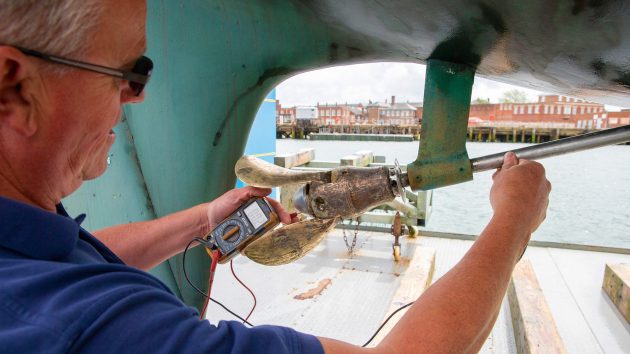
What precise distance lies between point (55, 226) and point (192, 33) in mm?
Answer: 768

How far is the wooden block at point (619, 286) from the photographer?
2.57m

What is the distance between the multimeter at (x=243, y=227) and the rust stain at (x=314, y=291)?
1.98 meters

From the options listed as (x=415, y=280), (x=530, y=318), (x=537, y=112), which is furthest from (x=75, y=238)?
(x=537, y=112)

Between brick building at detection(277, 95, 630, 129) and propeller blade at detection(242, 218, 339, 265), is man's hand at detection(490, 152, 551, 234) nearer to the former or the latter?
propeller blade at detection(242, 218, 339, 265)

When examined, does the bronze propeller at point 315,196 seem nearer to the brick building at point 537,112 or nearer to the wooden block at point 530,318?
the wooden block at point 530,318

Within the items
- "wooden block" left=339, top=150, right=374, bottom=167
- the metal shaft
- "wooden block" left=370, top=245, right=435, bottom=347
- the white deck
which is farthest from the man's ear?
"wooden block" left=339, top=150, right=374, bottom=167

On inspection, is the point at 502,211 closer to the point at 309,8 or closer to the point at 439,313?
the point at 439,313

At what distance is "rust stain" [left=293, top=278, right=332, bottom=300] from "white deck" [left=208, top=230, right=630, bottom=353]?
0.13ft

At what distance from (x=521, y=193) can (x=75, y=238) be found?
0.69 meters

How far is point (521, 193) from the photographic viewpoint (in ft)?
2.55

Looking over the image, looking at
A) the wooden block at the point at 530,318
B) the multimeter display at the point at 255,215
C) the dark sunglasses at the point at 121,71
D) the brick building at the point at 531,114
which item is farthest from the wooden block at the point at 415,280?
the brick building at the point at 531,114

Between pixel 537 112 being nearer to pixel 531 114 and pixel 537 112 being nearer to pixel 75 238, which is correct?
pixel 531 114

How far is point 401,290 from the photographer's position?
2660mm

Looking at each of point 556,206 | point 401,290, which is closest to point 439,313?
point 401,290
